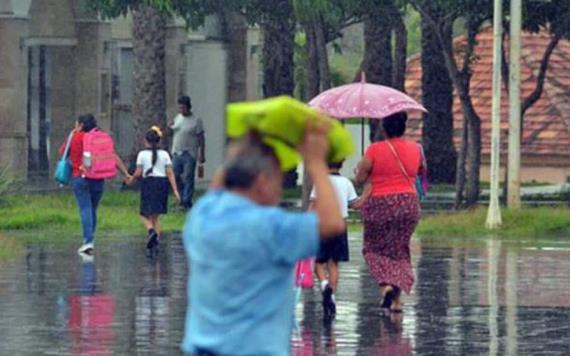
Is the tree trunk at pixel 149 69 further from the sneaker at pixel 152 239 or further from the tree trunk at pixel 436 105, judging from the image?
the sneaker at pixel 152 239

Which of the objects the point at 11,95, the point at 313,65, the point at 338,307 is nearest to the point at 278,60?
the point at 313,65

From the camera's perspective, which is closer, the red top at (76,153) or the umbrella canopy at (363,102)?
the red top at (76,153)

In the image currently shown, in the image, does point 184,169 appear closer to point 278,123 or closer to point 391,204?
point 391,204

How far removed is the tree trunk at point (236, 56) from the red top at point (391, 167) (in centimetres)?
2550

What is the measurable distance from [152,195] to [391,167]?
7.22 metres

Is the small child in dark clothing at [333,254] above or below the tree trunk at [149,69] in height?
below

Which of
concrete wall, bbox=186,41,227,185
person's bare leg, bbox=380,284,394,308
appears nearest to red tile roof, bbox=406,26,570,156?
concrete wall, bbox=186,41,227,185

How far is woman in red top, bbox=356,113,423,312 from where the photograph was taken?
15516 millimetres

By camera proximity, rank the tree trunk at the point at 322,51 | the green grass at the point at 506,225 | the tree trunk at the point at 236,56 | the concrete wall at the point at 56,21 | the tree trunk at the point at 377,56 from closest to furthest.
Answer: the green grass at the point at 506,225 → the tree trunk at the point at 322,51 → the tree trunk at the point at 377,56 → the concrete wall at the point at 56,21 → the tree trunk at the point at 236,56

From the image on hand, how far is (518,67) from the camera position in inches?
1082

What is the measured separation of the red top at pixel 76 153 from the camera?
2120 centimetres

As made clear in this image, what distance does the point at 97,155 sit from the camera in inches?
828

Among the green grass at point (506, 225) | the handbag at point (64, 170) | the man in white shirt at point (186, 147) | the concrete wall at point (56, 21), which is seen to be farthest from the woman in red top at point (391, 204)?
the concrete wall at point (56, 21)

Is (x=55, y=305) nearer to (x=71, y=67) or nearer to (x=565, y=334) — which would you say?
(x=565, y=334)
